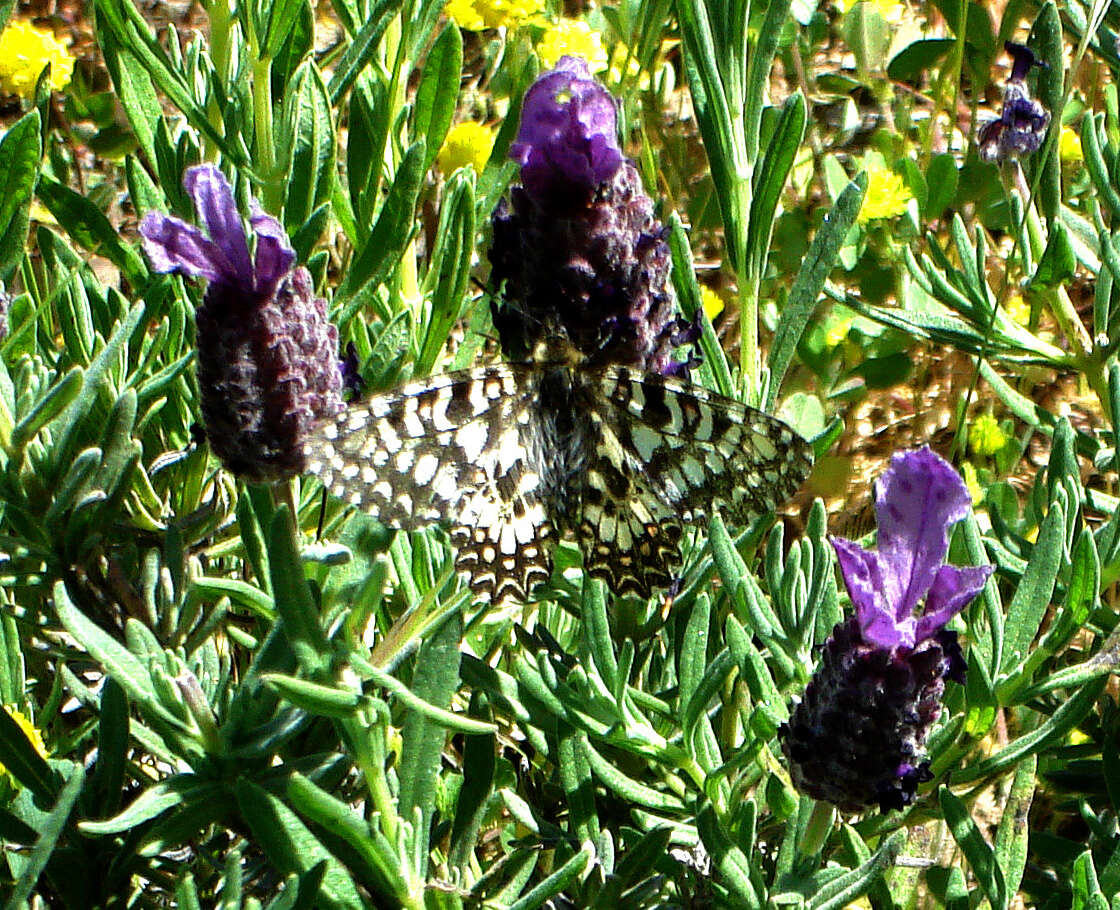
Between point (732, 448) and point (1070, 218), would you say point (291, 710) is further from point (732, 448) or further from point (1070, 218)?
point (1070, 218)

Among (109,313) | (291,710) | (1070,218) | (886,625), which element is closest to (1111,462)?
(1070,218)

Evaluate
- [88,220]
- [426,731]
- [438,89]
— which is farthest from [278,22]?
[426,731]

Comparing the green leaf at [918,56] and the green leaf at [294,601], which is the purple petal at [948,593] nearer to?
the green leaf at [294,601]

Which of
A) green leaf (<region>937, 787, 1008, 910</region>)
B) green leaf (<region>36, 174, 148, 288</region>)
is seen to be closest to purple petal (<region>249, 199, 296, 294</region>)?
green leaf (<region>36, 174, 148, 288</region>)

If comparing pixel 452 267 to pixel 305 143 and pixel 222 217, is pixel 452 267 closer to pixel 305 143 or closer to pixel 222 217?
pixel 305 143

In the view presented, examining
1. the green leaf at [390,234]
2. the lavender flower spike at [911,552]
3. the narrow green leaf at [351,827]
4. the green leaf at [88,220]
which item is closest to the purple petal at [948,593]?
the lavender flower spike at [911,552]

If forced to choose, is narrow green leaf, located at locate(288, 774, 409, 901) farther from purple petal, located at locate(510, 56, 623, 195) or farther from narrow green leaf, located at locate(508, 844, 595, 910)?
purple petal, located at locate(510, 56, 623, 195)
